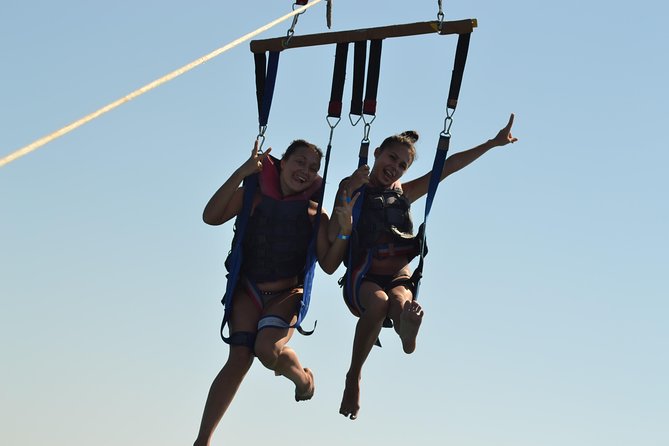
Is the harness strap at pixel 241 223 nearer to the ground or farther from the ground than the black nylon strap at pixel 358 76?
nearer to the ground

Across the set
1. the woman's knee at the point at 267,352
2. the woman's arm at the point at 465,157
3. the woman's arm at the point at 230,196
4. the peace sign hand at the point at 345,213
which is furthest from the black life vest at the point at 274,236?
the woman's arm at the point at 465,157

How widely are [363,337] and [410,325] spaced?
0.51 m

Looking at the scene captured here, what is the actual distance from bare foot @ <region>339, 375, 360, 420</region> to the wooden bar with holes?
248 cm

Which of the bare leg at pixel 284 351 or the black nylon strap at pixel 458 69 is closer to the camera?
the bare leg at pixel 284 351

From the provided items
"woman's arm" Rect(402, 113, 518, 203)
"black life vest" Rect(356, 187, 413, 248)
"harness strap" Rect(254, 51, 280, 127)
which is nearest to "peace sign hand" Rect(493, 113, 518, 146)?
"woman's arm" Rect(402, 113, 518, 203)

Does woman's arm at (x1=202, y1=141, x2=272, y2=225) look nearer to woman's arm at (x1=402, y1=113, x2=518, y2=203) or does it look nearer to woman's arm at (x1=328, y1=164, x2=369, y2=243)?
woman's arm at (x1=328, y1=164, x2=369, y2=243)

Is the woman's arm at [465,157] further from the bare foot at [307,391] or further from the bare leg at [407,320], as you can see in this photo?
the bare foot at [307,391]

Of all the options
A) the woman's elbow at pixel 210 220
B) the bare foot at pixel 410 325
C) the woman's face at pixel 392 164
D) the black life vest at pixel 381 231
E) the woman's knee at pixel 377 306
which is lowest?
the bare foot at pixel 410 325

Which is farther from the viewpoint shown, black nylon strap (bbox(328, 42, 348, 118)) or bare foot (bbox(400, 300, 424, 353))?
black nylon strap (bbox(328, 42, 348, 118))

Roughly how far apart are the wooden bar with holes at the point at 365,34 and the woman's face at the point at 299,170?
2.62 feet

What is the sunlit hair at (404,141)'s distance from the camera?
1138 cm

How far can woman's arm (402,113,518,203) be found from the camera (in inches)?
454

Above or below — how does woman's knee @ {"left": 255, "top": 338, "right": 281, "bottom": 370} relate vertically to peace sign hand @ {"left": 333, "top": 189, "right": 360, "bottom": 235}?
below

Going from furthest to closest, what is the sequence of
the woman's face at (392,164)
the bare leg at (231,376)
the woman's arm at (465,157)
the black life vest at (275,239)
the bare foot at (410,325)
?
1. the woman's arm at (465,157)
2. the woman's face at (392,164)
3. the black life vest at (275,239)
4. the bare leg at (231,376)
5. the bare foot at (410,325)
